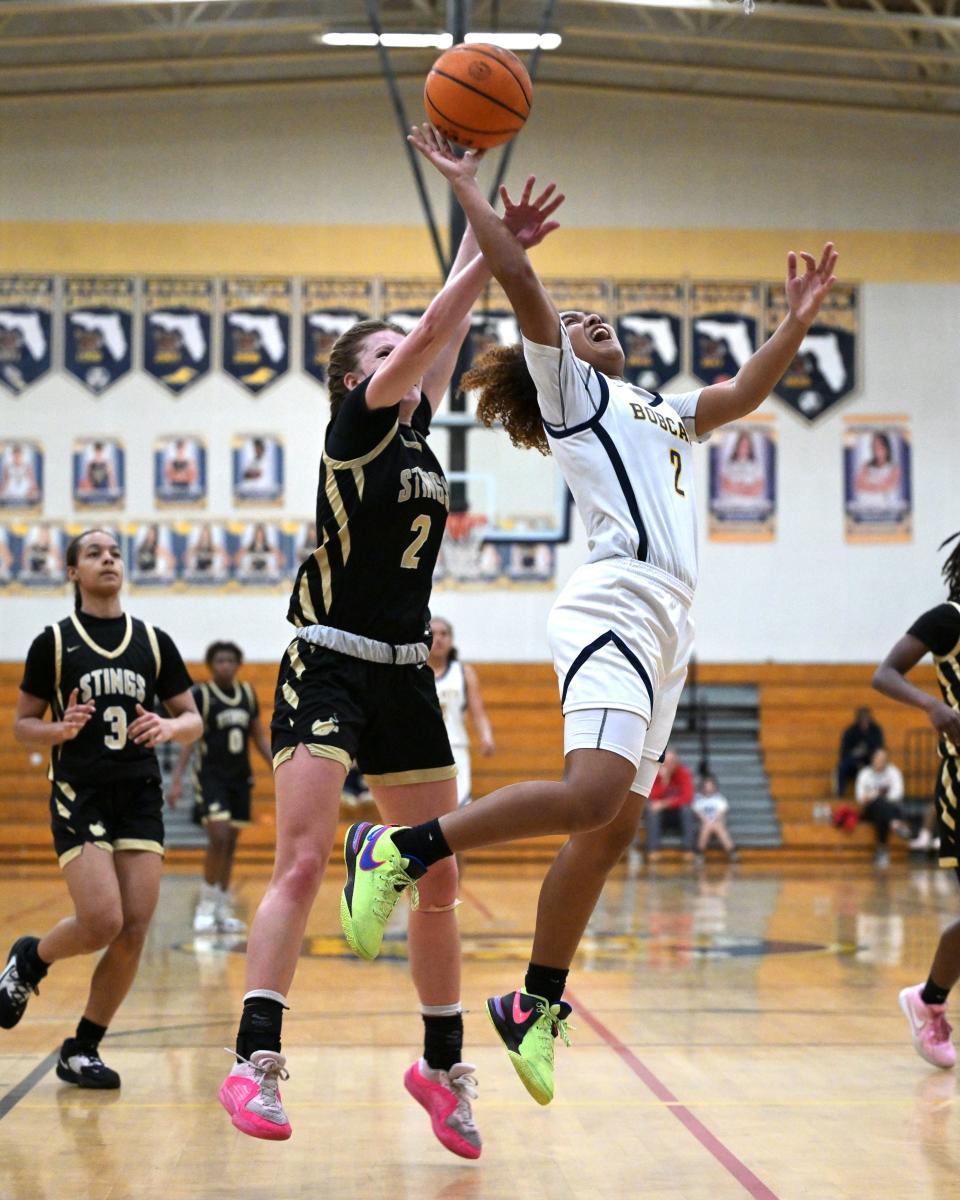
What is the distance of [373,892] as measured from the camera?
365 cm

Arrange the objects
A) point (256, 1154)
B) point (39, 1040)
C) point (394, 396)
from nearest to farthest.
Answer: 1. point (394, 396)
2. point (256, 1154)
3. point (39, 1040)

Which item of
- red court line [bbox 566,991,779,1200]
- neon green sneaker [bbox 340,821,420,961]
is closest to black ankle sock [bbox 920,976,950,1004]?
red court line [bbox 566,991,779,1200]

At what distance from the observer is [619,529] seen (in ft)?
12.5

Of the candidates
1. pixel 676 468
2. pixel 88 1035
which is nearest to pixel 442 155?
pixel 676 468

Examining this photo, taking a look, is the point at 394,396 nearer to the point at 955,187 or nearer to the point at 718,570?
the point at 718,570

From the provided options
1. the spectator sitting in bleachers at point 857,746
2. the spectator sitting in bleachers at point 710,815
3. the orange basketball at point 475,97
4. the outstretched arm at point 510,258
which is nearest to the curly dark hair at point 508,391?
the outstretched arm at point 510,258

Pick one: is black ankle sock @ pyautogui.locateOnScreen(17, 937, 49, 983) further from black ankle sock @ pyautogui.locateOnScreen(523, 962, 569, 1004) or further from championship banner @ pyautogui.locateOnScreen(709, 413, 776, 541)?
championship banner @ pyautogui.locateOnScreen(709, 413, 776, 541)

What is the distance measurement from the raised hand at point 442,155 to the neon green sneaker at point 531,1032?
2038 millimetres

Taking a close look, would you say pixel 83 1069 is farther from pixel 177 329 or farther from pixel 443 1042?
pixel 177 329

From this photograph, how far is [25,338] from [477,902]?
35.5 ft

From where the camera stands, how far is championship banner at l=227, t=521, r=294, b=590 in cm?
1912

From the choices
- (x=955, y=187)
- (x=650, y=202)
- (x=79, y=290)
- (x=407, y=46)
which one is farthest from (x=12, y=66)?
(x=955, y=187)

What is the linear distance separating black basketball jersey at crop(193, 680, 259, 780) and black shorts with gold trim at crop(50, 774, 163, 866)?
5071mm

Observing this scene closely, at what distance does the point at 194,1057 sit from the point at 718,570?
15.0 m
